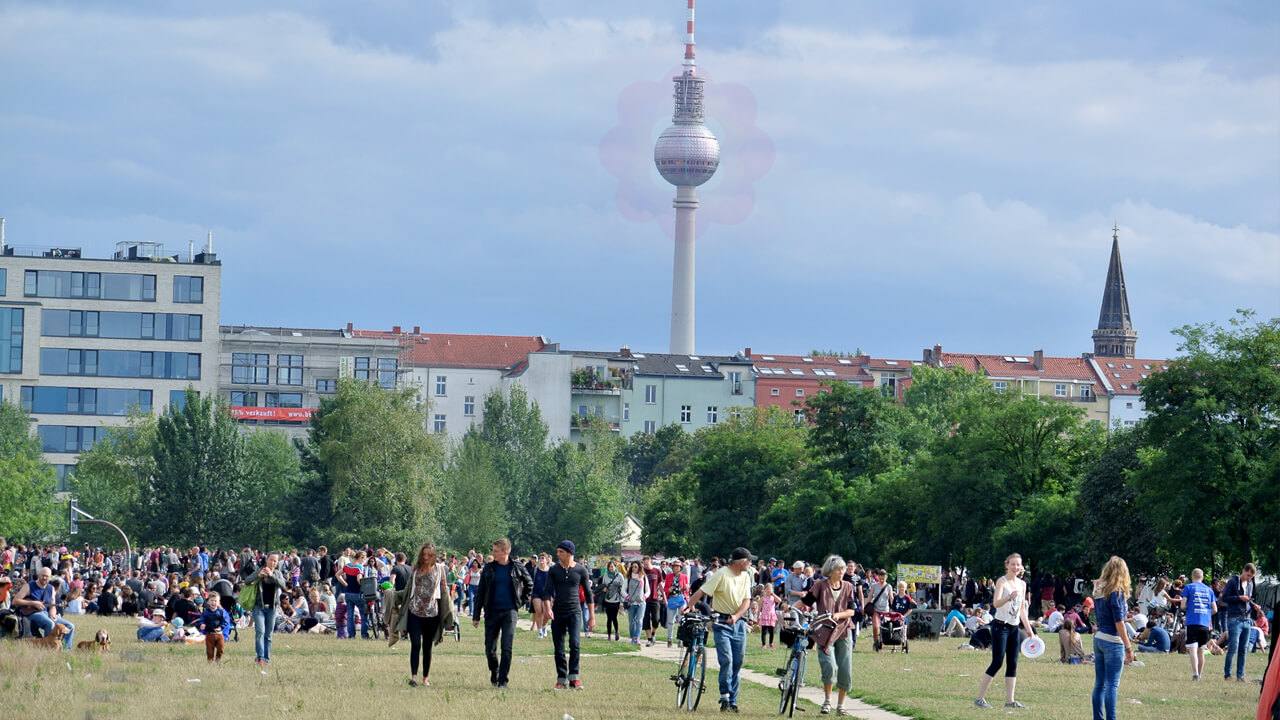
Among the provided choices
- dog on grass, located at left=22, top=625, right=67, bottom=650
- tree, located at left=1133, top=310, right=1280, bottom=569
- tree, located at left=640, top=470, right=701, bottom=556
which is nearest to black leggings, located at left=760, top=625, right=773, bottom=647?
dog on grass, located at left=22, top=625, right=67, bottom=650

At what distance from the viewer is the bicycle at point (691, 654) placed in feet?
59.4

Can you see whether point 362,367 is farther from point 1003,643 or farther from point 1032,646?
point 1003,643

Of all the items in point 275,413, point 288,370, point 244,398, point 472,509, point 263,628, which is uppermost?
point 288,370

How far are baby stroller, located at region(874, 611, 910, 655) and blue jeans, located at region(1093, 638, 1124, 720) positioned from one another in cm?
A: 1463

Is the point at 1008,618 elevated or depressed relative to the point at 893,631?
elevated

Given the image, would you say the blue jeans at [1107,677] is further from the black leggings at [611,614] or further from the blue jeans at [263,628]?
the black leggings at [611,614]

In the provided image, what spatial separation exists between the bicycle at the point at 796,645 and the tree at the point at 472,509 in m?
83.1

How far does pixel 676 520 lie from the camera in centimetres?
9600

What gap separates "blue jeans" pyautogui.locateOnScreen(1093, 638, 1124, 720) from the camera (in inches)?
663

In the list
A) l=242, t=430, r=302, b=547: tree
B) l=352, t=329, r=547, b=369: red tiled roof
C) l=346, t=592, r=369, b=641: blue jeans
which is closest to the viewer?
l=346, t=592, r=369, b=641: blue jeans

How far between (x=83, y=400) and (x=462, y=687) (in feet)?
348

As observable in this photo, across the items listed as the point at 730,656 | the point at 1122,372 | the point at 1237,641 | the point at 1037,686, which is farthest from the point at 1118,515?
the point at 1122,372

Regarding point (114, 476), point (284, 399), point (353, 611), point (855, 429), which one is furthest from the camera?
point (284, 399)

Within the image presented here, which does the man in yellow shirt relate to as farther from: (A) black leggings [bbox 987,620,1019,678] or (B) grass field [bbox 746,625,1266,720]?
(A) black leggings [bbox 987,620,1019,678]
